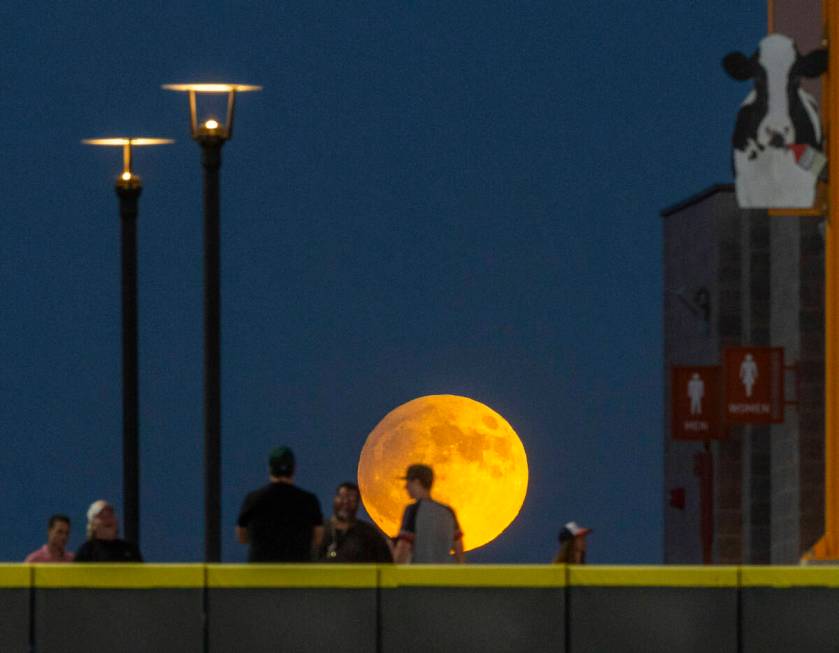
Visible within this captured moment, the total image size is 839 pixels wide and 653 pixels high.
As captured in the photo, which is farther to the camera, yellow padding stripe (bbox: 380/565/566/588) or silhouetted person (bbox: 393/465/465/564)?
silhouetted person (bbox: 393/465/465/564)

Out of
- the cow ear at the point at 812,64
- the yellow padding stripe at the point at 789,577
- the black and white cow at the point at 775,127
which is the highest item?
the cow ear at the point at 812,64

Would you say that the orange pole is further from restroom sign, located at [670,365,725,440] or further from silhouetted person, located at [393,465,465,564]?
restroom sign, located at [670,365,725,440]

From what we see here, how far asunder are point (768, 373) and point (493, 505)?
12984mm

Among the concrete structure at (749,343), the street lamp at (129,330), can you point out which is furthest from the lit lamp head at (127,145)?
the concrete structure at (749,343)

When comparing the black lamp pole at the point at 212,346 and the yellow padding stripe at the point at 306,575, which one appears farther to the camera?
the black lamp pole at the point at 212,346

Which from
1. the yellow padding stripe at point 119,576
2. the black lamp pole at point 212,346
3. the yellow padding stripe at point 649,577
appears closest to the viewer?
the yellow padding stripe at point 649,577

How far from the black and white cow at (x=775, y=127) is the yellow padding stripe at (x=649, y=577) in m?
6.24

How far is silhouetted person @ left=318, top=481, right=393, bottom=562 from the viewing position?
2111 centimetres

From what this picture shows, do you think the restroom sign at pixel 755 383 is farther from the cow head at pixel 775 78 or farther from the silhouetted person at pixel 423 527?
the silhouetted person at pixel 423 527

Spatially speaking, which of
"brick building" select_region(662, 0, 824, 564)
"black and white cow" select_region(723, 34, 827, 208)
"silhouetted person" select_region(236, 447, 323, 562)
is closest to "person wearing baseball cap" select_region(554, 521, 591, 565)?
"silhouetted person" select_region(236, 447, 323, 562)

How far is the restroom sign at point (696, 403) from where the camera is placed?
49781mm

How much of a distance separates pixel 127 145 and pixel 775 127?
24.7ft

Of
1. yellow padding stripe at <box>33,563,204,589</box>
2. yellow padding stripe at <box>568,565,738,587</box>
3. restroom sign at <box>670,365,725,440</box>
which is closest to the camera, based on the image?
yellow padding stripe at <box>568,565,738,587</box>

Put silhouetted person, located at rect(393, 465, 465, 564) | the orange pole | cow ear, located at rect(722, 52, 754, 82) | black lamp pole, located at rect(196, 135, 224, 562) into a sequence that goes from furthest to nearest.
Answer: cow ear, located at rect(722, 52, 754, 82) < the orange pole < black lamp pole, located at rect(196, 135, 224, 562) < silhouetted person, located at rect(393, 465, 465, 564)
